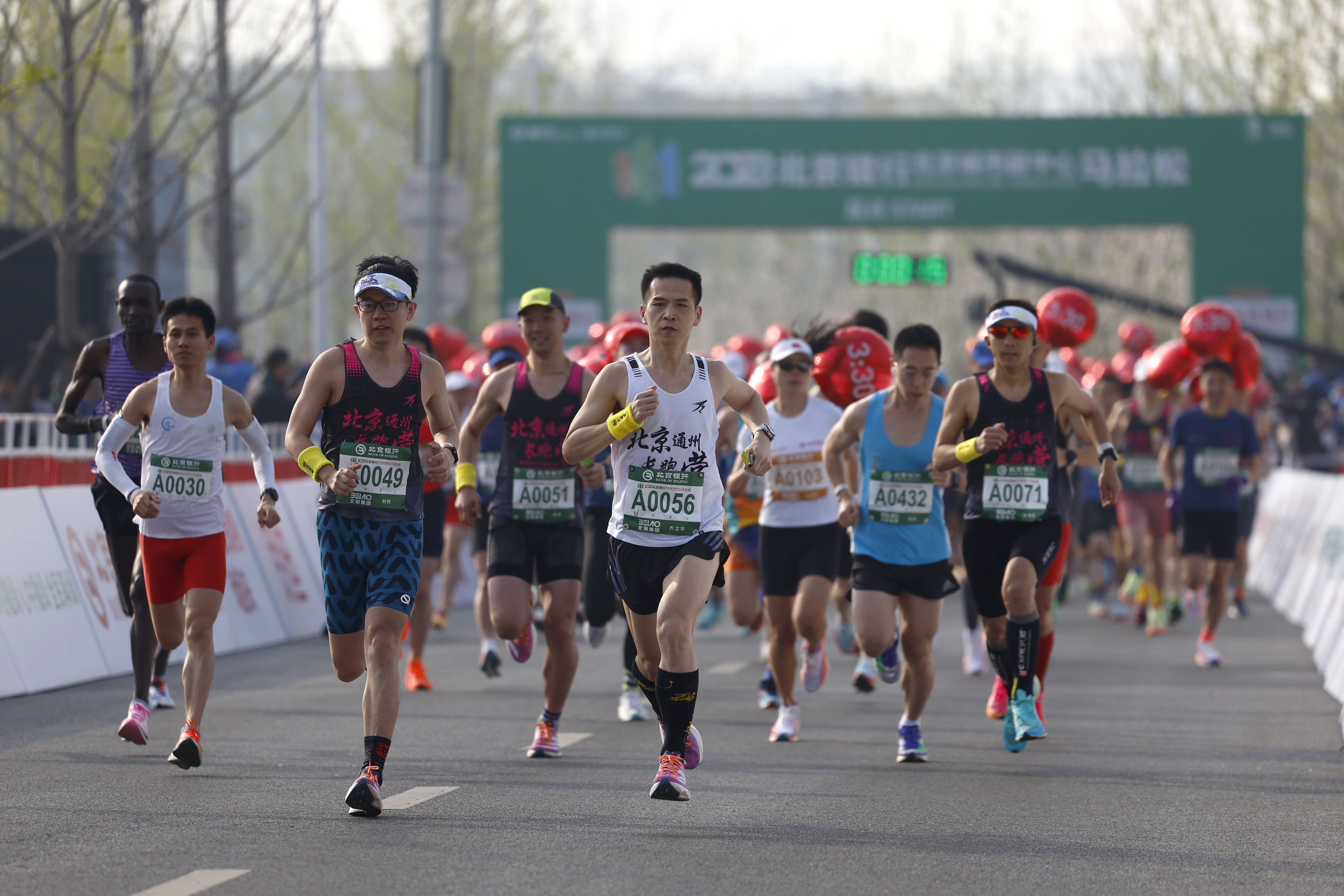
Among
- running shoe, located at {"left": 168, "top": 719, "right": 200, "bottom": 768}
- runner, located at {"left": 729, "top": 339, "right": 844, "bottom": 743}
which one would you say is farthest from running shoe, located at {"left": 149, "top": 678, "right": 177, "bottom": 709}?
runner, located at {"left": 729, "top": 339, "right": 844, "bottom": 743}

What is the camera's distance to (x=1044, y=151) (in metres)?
34.7

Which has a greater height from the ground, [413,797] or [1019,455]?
[1019,455]

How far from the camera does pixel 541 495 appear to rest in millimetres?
10109

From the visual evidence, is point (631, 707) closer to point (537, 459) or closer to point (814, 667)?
point (814, 667)

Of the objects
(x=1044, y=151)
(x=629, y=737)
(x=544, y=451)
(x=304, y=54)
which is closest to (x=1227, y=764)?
(x=629, y=737)

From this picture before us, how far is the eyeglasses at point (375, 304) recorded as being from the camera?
26.9ft

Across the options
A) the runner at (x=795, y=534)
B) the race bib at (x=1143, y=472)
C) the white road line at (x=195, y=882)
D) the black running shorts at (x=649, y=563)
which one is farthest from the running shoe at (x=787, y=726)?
the race bib at (x=1143, y=472)

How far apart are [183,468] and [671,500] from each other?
2.50 meters

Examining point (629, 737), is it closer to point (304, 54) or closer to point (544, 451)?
point (544, 451)

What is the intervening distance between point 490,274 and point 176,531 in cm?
4657

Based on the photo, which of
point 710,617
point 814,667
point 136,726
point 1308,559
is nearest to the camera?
point 136,726

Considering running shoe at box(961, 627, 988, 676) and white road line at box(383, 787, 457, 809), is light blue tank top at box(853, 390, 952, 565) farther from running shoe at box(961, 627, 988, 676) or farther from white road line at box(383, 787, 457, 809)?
running shoe at box(961, 627, 988, 676)

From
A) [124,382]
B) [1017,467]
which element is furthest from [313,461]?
[1017,467]

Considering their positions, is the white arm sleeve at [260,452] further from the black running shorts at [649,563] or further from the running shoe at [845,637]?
the running shoe at [845,637]
